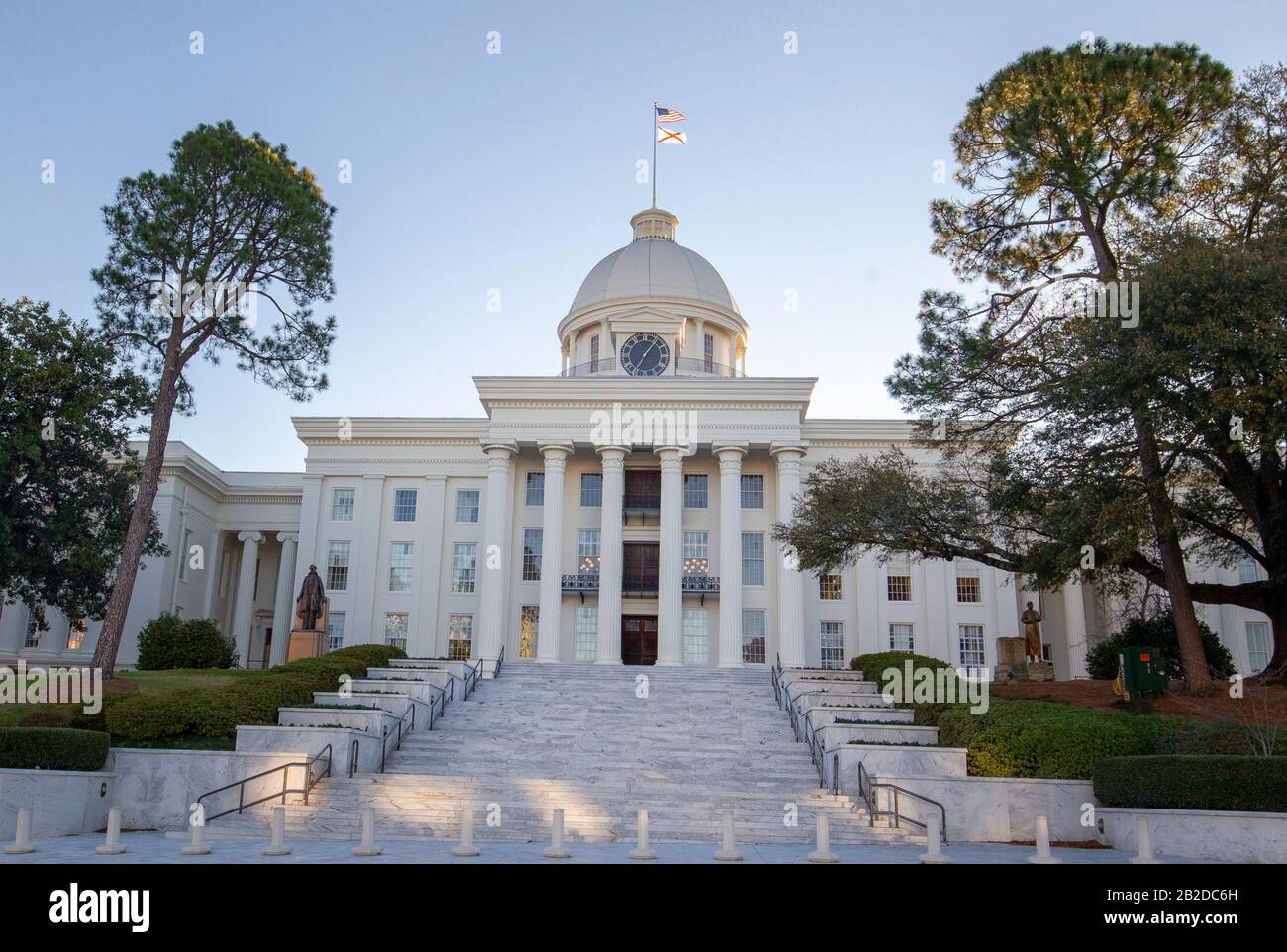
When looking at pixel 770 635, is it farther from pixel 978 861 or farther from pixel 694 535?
pixel 978 861

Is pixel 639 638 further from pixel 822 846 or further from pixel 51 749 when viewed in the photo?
pixel 822 846

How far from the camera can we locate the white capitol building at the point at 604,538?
1544 inches

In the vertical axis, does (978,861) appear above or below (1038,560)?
below

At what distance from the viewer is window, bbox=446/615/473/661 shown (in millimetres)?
42406

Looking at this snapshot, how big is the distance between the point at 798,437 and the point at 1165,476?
1868 centimetres

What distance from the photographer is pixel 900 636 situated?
42.5m

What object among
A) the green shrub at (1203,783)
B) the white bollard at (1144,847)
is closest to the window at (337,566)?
the green shrub at (1203,783)

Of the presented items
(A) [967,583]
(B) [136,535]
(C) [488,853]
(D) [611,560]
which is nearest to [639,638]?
(D) [611,560]

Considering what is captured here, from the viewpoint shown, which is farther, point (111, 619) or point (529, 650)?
point (529, 650)

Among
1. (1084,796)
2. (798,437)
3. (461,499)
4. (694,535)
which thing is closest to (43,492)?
(461,499)

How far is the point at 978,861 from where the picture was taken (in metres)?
13.9

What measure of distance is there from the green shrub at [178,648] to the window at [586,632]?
42.9 ft

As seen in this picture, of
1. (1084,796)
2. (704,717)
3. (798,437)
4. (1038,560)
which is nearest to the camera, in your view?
(1084,796)

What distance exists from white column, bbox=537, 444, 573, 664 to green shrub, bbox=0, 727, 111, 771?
19644 mm
